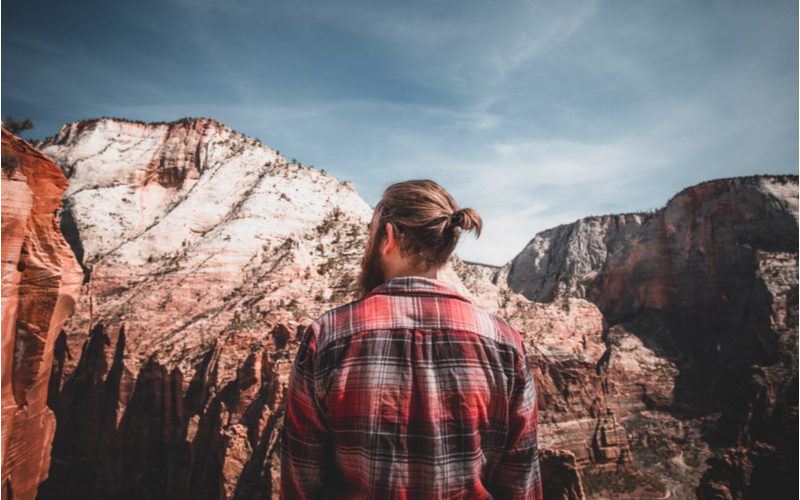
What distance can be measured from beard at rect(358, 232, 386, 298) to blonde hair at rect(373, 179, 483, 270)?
0.07 metres

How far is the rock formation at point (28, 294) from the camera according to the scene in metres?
5.88

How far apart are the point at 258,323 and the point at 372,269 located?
64.8ft

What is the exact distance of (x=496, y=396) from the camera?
1.79 meters

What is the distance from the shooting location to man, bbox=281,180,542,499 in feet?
5.38

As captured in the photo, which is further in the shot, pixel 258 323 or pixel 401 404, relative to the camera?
pixel 258 323

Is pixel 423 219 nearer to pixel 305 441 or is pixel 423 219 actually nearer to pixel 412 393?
pixel 412 393

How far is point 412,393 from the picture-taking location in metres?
1.68

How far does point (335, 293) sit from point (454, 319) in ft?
68.5

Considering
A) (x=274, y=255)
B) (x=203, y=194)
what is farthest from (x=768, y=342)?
(x=203, y=194)

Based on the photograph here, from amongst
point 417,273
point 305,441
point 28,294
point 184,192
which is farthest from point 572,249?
point 305,441

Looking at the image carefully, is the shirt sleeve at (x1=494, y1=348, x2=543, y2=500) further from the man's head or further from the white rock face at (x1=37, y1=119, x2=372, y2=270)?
the white rock face at (x1=37, y1=119, x2=372, y2=270)

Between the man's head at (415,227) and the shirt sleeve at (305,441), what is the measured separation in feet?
1.63

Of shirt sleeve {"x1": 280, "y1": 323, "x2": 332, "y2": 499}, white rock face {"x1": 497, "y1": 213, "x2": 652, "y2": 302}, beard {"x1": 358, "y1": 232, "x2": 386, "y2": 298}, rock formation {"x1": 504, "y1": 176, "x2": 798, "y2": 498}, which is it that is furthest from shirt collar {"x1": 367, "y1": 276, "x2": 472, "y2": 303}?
white rock face {"x1": 497, "y1": 213, "x2": 652, "y2": 302}

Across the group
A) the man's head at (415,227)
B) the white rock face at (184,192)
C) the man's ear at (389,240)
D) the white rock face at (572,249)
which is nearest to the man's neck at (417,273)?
the man's head at (415,227)
